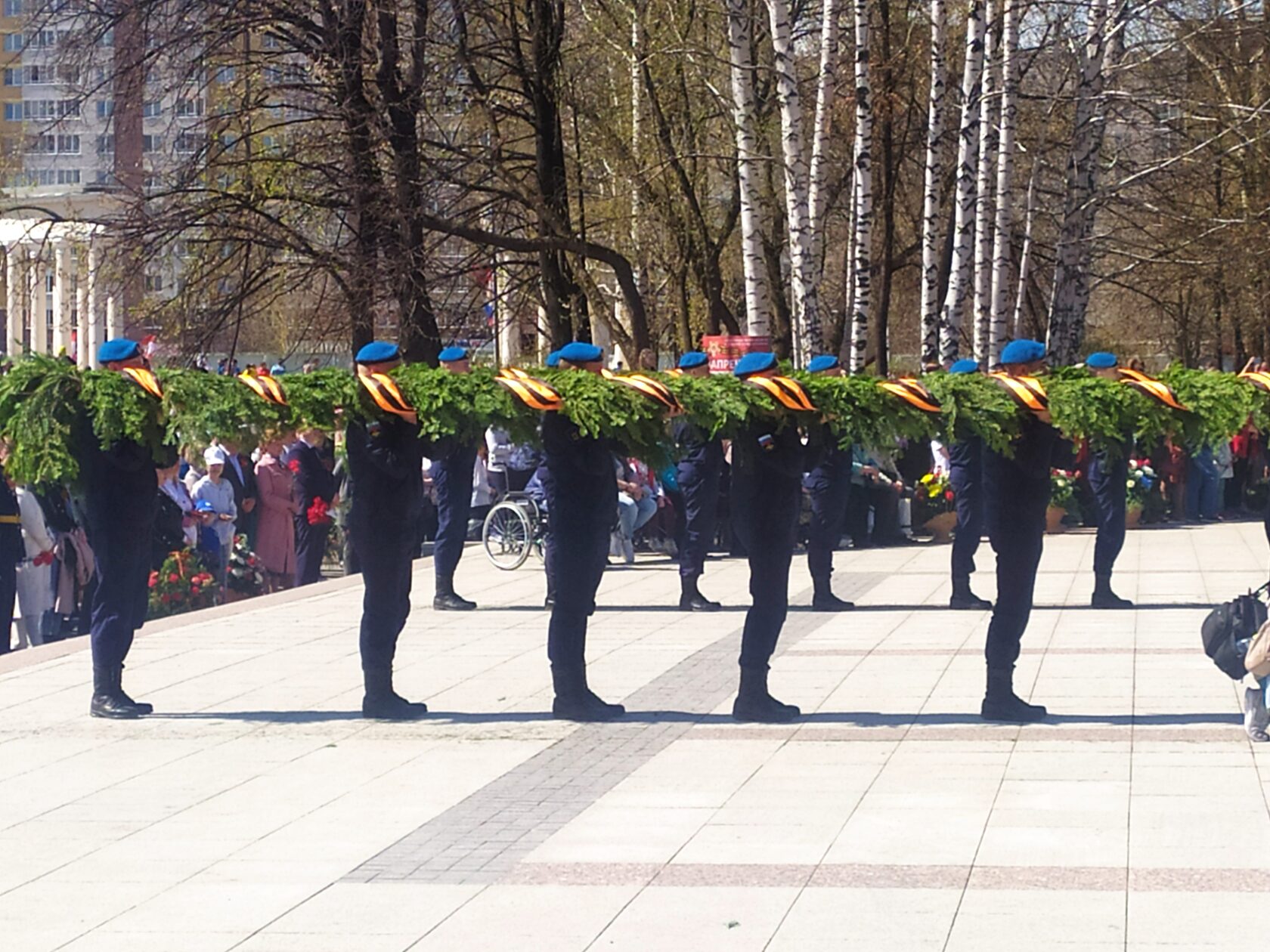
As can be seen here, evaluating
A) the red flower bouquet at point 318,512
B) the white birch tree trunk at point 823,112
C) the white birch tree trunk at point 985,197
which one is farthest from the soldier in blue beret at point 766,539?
the white birch tree trunk at point 985,197

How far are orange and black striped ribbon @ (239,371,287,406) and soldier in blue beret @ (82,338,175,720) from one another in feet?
1.67

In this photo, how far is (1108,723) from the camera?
9797mm

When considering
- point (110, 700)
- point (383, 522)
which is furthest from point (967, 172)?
point (110, 700)

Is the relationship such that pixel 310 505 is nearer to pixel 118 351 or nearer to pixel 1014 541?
pixel 118 351

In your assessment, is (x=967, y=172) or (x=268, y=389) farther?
(x=967, y=172)

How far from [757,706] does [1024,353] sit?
93.1 inches

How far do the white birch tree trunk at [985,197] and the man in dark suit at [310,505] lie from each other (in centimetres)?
1051

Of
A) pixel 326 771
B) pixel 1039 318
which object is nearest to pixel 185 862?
pixel 326 771

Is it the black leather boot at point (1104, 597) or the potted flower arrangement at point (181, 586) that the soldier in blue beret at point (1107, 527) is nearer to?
the black leather boot at point (1104, 597)

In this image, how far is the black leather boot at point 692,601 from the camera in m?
15.2

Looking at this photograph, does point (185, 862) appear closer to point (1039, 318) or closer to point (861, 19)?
point (861, 19)

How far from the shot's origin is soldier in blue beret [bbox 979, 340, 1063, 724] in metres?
9.89

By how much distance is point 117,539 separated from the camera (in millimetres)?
10289

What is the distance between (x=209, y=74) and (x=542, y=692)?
47.9 ft
